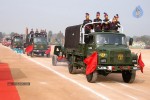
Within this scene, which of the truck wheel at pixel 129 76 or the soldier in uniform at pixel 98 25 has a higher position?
the soldier in uniform at pixel 98 25

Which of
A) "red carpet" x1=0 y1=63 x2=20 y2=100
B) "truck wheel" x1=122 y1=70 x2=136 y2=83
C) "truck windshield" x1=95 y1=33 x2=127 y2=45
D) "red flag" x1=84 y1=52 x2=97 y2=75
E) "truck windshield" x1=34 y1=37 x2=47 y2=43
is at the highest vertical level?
"truck windshield" x1=34 y1=37 x2=47 y2=43

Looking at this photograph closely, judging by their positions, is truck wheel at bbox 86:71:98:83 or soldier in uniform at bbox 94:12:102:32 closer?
truck wheel at bbox 86:71:98:83

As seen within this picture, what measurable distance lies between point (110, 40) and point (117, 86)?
236cm

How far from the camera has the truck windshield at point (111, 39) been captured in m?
13.8

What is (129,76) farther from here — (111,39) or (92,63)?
(92,63)

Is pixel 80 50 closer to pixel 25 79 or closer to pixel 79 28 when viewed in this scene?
pixel 79 28

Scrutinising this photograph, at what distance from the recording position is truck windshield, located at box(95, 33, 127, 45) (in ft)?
45.2

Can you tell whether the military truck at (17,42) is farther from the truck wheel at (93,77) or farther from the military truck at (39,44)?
the truck wheel at (93,77)

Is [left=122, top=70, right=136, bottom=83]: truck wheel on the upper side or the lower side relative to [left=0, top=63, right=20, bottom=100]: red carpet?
upper

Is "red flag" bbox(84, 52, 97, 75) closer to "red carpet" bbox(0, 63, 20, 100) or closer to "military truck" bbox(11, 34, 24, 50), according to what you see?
"red carpet" bbox(0, 63, 20, 100)

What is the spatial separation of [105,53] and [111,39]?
1279mm

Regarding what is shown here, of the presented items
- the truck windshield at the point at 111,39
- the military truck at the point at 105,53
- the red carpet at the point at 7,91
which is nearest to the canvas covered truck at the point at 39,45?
the military truck at the point at 105,53

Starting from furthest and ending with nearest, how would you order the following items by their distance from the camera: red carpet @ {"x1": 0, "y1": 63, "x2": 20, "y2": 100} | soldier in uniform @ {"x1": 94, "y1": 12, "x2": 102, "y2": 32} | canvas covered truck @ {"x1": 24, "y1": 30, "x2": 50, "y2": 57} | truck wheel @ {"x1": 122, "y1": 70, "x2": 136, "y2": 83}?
canvas covered truck @ {"x1": 24, "y1": 30, "x2": 50, "y2": 57} < soldier in uniform @ {"x1": 94, "y1": 12, "x2": 102, "y2": 32} < truck wheel @ {"x1": 122, "y1": 70, "x2": 136, "y2": 83} < red carpet @ {"x1": 0, "y1": 63, "x2": 20, "y2": 100}

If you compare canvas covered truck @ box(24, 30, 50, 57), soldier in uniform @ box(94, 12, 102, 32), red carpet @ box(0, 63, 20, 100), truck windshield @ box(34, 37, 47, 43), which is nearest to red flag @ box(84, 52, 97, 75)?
soldier in uniform @ box(94, 12, 102, 32)
